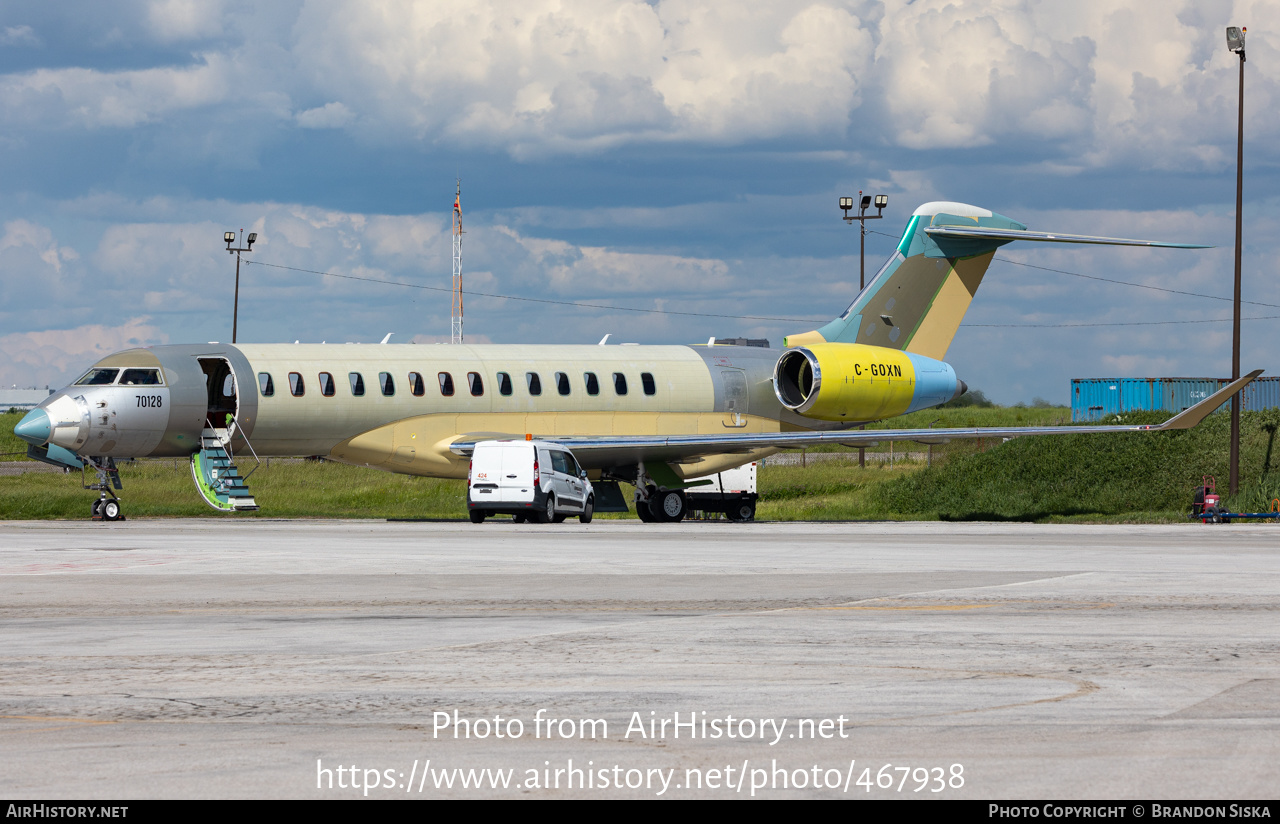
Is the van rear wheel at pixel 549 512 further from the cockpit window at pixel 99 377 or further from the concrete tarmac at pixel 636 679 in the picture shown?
the concrete tarmac at pixel 636 679

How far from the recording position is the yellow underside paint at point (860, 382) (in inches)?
1619

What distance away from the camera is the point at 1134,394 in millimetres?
69000

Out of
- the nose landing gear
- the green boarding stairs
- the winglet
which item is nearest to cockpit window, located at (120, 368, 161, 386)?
the green boarding stairs

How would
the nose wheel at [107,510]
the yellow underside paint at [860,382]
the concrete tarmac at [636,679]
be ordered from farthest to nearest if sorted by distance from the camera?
the yellow underside paint at [860,382]
the nose wheel at [107,510]
the concrete tarmac at [636,679]

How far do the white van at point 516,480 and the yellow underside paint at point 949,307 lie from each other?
14.5 meters

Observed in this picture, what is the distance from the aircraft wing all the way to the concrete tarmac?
15104 mm

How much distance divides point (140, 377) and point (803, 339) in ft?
61.7

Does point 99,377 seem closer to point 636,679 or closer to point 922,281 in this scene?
point 922,281

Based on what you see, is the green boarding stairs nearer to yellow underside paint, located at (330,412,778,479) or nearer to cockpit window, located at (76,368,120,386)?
cockpit window, located at (76,368,120,386)

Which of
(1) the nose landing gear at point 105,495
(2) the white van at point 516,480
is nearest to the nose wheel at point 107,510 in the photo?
(1) the nose landing gear at point 105,495

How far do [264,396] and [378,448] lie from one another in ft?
10.9

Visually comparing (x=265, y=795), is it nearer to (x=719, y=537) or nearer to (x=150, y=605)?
(x=150, y=605)

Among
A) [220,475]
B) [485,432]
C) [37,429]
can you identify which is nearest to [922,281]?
[485,432]

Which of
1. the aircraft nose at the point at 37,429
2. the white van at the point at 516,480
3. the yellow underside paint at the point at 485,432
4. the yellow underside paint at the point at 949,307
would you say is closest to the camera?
the white van at the point at 516,480
